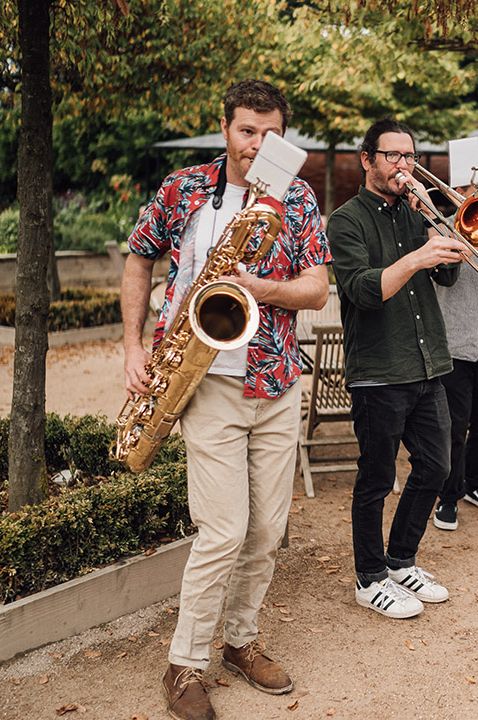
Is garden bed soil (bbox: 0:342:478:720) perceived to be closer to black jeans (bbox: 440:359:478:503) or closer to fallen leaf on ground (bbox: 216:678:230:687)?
fallen leaf on ground (bbox: 216:678:230:687)

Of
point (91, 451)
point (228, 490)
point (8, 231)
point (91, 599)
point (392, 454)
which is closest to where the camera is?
point (228, 490)

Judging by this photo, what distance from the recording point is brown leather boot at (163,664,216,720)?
2941 millimetres

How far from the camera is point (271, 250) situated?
296cm

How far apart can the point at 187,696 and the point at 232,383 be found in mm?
1077

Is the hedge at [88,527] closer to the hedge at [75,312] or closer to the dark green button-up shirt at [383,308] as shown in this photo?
the dark green button-up shirt at [383,308]

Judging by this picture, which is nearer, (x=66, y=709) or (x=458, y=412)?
(x=66, y=709)

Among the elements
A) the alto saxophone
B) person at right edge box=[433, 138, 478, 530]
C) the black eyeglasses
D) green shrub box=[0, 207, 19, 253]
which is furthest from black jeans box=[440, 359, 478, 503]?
green shrub box=[0, 207, 19, 253]

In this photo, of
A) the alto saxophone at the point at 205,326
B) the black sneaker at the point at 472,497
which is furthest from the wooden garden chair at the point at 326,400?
the alto saxophone at the point at 205,326

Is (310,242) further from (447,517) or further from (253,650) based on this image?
(447,517)

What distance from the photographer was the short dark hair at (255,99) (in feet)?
9.23

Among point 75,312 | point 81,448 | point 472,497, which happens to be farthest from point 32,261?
point 75,312

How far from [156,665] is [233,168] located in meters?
1.88

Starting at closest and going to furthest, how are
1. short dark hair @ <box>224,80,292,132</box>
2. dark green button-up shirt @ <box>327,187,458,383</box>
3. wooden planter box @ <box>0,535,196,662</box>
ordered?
short dark hair @ <box>224,80,292,132</box>, wooden planter box @ <box>0,535,196,662</box>, dark green button-up shirt @ <box>327,187,458,383</box>

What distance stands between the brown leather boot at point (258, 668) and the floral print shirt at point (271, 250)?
3.27 ft
